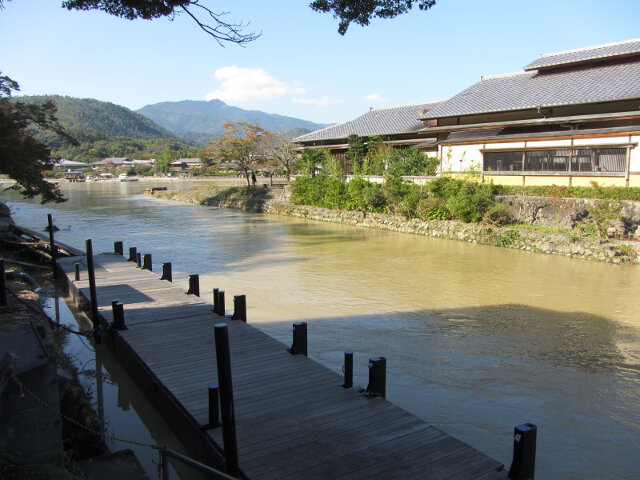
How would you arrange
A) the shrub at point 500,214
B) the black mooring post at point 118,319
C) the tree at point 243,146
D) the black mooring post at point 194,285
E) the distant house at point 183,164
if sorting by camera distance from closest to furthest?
the black mooring post at point 118,319 → the black mooring post at point 194,285 → the shrub at point 500,214 → the tree at point 243,146 → the distant house at point 183,164

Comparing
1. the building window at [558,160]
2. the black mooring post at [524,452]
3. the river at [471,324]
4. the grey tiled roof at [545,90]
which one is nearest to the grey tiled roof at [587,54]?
the grey tiled roof at [545,90]

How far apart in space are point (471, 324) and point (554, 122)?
1371 cm

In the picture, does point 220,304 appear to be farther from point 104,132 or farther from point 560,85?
point 104,132

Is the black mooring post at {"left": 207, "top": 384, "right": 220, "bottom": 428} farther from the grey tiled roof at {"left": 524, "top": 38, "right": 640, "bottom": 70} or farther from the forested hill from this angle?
the forested hill

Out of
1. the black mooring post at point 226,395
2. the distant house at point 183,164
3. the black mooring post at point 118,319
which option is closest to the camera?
the black mooring post at point 226,395

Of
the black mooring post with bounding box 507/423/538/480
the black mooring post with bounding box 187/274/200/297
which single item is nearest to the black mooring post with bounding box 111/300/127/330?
the black mooring post with bounding box 187/274/200/297

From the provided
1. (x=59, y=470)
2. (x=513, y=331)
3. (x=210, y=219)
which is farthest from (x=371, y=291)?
Result: (x=210, y=219)

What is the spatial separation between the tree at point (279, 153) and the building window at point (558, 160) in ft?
66.3

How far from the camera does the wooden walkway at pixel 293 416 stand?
13.5ft

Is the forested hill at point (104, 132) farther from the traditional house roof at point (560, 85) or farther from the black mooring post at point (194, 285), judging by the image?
the black mooring post at point (194, 285)

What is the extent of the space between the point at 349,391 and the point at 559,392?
3.40m

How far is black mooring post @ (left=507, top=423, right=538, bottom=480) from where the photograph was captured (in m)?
3.89

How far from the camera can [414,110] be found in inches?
1238

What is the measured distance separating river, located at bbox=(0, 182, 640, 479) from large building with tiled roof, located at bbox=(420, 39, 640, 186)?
14.7 feet
